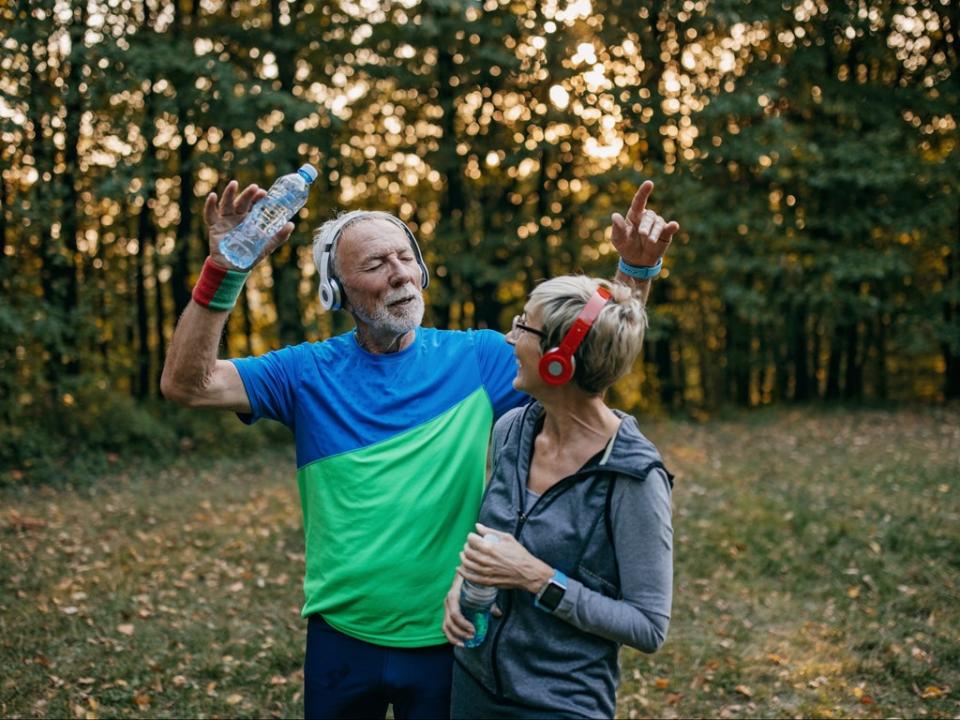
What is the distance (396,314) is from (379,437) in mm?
384

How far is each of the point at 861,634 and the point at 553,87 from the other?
43.2 feet

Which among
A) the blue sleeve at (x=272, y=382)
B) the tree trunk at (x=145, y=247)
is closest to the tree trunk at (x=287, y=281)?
the tree trunk at (x=145, y=247)

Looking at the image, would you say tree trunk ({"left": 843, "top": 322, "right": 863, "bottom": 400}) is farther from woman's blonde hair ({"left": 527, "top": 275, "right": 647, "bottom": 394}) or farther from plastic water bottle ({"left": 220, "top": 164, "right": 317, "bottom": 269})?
plastic water bottle ({"left": 220, "top": 164, "right": 317, "bottom": 269})

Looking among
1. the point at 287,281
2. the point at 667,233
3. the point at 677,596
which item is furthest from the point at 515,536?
the point at 287,281

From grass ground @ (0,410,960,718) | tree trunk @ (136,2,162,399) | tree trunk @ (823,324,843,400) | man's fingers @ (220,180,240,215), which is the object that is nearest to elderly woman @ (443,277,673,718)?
man's fingers @ (220,180,240,215)

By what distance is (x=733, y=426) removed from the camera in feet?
49.0

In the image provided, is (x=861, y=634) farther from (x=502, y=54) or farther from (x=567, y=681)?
(x=502, y=54)

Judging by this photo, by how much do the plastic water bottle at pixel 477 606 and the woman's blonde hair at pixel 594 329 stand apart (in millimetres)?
463

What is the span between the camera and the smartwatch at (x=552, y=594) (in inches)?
76.1

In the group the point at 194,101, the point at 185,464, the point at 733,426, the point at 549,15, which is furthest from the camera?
the point at 549,15

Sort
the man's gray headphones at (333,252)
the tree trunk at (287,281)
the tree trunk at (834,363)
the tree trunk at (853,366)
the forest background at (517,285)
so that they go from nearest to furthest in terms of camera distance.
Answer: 1. the man's gray headphones at (333,252)
2. the forest background at (517,285)
3. the tree trunk at (287,281)
4. the tree trunk at (853,366)
5. the tree trunk at (834,363)

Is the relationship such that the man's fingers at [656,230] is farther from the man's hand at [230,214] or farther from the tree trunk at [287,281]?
the tree trunk at [287,281]

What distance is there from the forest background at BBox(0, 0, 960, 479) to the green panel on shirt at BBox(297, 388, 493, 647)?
37.3 ft

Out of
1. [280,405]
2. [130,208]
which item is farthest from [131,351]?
[280,405]
